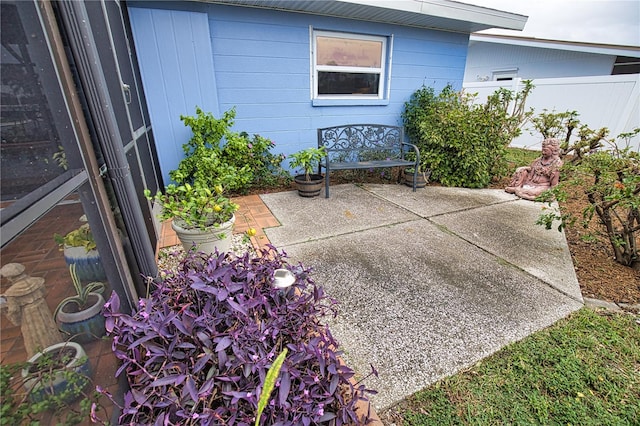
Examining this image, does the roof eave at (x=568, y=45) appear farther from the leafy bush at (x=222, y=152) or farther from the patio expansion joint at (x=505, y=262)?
the leafy bush at (x=222, y=152)

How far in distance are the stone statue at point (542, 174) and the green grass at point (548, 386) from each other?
2.75m

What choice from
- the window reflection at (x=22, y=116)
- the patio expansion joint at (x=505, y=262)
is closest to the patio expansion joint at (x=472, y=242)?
the patio expansion joint at (x=505, y=262)

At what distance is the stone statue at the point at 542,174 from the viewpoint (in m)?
3.96

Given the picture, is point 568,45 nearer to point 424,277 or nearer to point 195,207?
point 424,277

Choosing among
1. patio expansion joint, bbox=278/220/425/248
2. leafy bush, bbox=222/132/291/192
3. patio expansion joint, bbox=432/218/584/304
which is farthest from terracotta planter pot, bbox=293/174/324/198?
patio expansion joint, bbox=432/218/584/304

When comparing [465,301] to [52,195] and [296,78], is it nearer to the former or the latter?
[52,195]

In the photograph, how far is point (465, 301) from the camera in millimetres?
1982

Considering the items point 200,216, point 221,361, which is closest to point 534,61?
point 200,216

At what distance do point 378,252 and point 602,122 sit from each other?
315 inches

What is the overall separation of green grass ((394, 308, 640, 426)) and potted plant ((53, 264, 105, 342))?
1283mm

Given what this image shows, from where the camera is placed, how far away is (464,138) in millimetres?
4293

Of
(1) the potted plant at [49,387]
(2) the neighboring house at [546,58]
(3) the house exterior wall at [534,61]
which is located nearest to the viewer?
(1) the potted plant at [49,387]

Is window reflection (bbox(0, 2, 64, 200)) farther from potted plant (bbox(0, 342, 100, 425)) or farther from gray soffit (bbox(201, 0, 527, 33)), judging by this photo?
gray soffit (bbox(201, 0, 527, 33))

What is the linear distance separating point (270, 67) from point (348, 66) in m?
1.34
